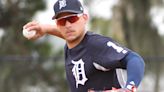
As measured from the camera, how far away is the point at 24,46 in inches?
653

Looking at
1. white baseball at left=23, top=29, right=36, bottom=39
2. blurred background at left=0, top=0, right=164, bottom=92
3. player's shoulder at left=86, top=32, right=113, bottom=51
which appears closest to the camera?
player's shoulder at left=86, top=32, right=113, bottom=51

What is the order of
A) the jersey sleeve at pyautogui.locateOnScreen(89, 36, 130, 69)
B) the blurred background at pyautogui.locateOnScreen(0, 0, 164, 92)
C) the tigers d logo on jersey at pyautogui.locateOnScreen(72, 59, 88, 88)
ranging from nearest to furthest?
1. the jersey sleeve at pyautogui.locateOnScreen(89, 36, 130, 69)
2. the tigers d logo on jersey at pyautogui.locateOnScreen(72, 59, 88, 88)
3. the blurred background at pyautogui.locateOnScreen(0, 0, 164, 92)

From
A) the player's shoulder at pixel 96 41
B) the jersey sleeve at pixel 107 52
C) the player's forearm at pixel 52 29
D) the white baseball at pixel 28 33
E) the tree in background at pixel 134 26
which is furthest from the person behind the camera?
the tree in background at pixel 134 26

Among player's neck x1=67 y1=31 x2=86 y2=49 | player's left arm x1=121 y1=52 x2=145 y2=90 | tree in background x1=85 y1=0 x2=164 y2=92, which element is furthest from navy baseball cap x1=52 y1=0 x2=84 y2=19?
tree in background x1=85 y1=0 x2=164 y2=92

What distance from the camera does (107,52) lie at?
3539 millimetres

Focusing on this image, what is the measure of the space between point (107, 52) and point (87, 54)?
0.18 metres

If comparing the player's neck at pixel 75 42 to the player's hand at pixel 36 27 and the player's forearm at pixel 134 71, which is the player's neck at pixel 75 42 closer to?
the player's hand at pixel 36 27

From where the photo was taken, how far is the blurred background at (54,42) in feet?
40.2

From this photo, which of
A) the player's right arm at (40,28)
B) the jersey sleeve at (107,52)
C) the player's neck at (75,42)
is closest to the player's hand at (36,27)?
the player's right arm at (40,28)

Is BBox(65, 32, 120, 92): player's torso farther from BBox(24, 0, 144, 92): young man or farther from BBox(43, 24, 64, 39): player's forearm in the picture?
BBox(43, 24, 64, 39): player's forearm

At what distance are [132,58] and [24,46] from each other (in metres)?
13.4

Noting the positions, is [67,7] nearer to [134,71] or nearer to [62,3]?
[62,3]

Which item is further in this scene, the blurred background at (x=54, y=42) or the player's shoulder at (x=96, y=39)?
the blurred background at (x=54, y=42)

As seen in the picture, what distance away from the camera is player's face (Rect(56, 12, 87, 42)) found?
3.64 meters
